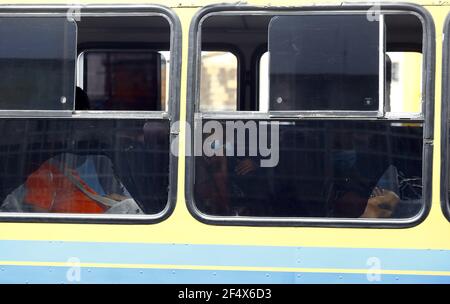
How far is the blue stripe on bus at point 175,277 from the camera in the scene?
388cm

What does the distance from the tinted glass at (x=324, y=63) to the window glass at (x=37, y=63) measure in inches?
41.4

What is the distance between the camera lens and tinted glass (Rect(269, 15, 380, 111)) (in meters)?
3.90

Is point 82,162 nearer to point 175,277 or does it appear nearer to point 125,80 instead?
point 175,277

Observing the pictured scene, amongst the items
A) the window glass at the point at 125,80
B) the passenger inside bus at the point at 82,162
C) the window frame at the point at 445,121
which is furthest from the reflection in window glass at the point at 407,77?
the window glass at the point at 125,80

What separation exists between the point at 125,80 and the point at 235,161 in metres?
2.39

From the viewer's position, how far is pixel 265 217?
155 inches

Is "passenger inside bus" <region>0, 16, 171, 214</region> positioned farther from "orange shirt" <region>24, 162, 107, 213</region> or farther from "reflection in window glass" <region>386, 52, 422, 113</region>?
"reflection in window glass" <region>386, 52, 422, 113</region>

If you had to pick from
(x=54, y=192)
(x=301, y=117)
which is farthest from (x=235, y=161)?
(x=54, y=192)

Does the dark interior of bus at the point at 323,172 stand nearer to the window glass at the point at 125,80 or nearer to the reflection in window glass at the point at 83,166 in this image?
the reflection in window glass at the point at 83,166

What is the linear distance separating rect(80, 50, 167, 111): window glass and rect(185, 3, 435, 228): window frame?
1.59 m

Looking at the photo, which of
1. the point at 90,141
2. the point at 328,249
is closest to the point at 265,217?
the point at 328,249

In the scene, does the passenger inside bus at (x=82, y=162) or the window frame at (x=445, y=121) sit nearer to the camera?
the window frame at (x=445, y=121)

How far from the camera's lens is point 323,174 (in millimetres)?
3941
